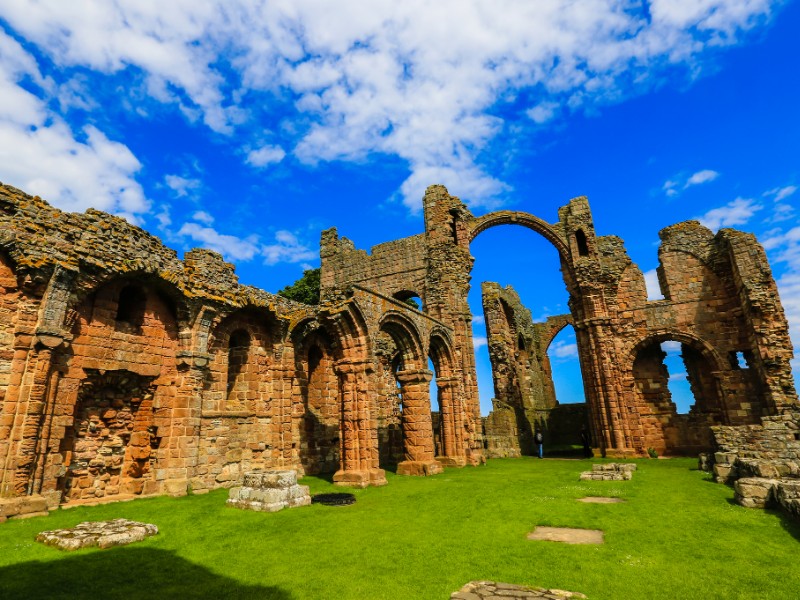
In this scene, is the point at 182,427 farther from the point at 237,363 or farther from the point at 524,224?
the point at 524,224

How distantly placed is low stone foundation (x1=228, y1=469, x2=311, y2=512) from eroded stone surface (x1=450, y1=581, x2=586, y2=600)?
18.5 ft

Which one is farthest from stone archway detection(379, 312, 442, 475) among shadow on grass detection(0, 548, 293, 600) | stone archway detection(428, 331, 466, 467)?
shadow on grass detection(0, 548, 293, 600)

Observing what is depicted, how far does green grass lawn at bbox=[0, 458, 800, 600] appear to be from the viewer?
4.60 meters

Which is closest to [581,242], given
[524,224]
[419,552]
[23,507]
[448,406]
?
[524,224]

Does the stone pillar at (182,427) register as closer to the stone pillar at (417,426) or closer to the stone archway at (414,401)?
the stone archway at (414,401)

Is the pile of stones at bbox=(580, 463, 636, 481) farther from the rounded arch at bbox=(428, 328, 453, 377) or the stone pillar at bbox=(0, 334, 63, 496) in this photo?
the stone pillar at bbox=(0, 334, 63, 496)

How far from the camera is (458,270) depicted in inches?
774

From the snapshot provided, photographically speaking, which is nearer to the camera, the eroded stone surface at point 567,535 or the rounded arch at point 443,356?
the eroded stone surface at point 567,535

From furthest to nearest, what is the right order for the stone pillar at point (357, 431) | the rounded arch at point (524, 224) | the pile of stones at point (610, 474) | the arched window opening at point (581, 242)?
the rounded arch at point (524, 224) → the arched window opening at point (581, 242) → the stone pillar at point (357, 431) → the pile of stones at point (610, 474)

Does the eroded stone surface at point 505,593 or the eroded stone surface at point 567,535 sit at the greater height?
the eroded stone surface at point 567,535

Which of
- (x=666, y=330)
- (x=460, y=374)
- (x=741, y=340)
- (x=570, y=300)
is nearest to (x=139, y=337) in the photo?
(x=460, y=374)

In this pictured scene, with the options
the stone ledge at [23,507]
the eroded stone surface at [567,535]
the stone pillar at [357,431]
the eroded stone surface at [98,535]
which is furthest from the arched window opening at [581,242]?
the stone ledge at [23,507]

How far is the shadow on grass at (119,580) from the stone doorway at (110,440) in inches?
202

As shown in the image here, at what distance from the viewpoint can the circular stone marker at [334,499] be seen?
949 cm
